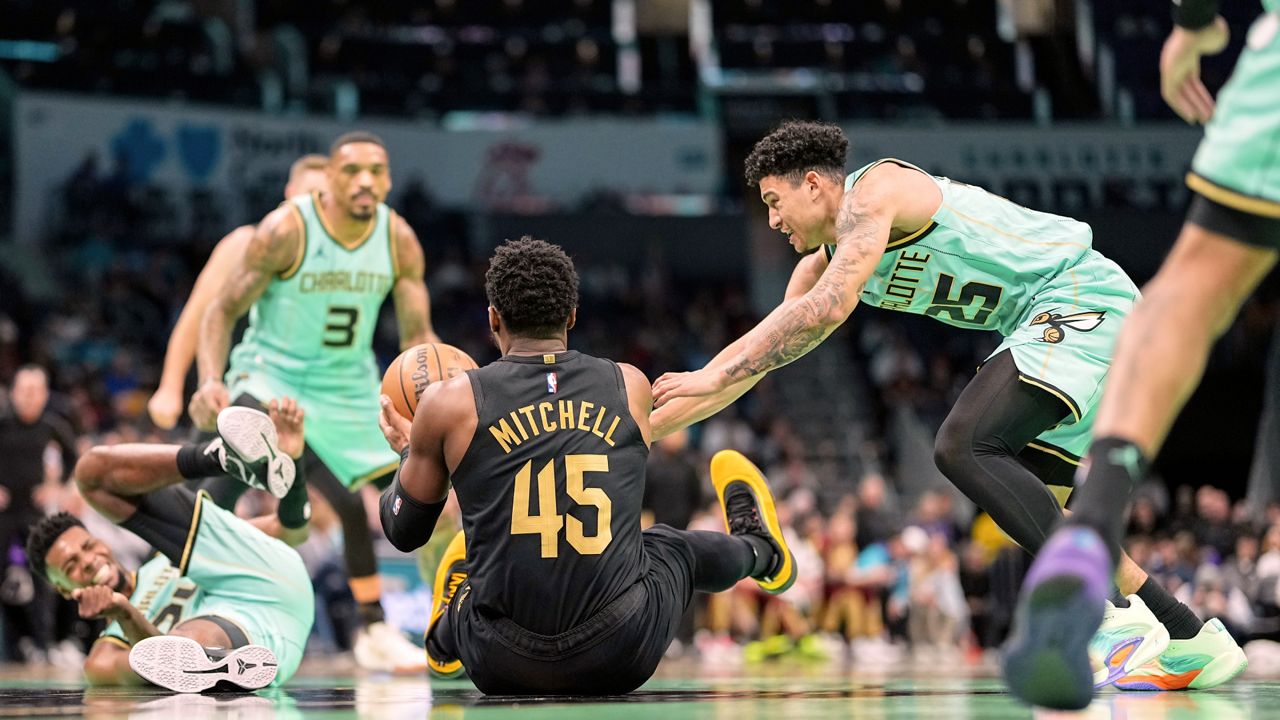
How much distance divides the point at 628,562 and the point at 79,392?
1324 cm

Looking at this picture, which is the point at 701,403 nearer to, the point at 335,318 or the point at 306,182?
the point at 335,318

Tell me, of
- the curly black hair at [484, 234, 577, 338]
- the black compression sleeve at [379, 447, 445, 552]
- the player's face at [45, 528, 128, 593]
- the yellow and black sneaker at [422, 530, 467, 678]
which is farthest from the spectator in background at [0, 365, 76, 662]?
the curly black hair at [484, 234, 577, 338]

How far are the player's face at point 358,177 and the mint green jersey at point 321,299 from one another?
0.50ft

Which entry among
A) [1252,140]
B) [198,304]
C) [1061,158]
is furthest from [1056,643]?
[1061,158]

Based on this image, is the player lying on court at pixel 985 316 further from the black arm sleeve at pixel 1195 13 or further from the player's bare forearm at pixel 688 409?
the black arm sleeve at pixel 1195 13

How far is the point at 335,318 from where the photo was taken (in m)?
7.27

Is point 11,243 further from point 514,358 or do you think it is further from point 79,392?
point 514,358

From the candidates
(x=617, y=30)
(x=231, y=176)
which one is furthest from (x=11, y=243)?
(x=617, y=30)

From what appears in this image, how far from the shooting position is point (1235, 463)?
23.0 metres

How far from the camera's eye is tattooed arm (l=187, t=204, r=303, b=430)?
6980 millimetres

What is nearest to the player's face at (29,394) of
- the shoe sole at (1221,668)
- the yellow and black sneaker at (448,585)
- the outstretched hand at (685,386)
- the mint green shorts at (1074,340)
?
the yellow and black sneaker at (448,585)

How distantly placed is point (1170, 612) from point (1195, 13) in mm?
2429

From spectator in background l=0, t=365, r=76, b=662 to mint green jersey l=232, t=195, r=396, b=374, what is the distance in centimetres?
550

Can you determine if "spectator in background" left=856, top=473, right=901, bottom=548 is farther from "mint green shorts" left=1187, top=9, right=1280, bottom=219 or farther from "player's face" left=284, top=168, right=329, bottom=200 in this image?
"mint green shorts" left=1187, top=9, right=1280, bottom=219
